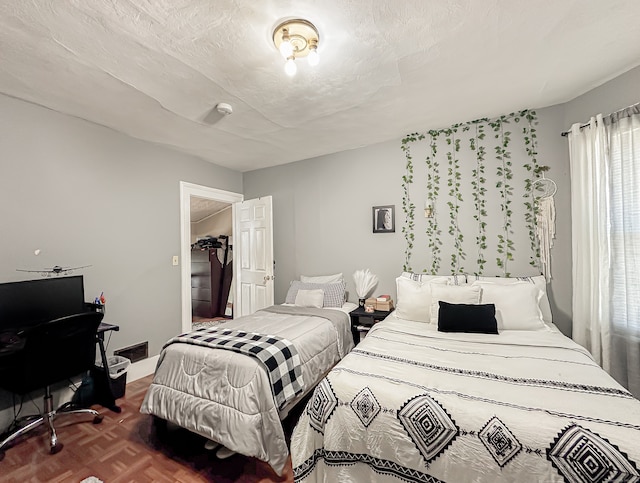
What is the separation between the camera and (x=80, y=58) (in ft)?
5.91

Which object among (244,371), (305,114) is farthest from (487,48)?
(244,371)

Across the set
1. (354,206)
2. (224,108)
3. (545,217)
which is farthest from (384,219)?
(224,108)

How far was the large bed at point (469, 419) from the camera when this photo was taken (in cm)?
105

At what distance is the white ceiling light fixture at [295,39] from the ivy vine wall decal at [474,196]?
1.95 m

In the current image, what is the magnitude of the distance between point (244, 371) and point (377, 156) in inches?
111

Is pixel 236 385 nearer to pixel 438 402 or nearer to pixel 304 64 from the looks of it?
pixel 438 402

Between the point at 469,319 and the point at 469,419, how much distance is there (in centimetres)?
112

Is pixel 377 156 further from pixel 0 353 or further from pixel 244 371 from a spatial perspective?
pixel 0 353

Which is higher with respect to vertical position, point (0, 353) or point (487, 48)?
point (487, 48)

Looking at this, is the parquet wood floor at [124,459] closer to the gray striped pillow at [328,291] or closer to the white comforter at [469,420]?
the white comforter at [469,420]

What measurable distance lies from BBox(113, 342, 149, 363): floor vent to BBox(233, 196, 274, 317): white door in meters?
1.34

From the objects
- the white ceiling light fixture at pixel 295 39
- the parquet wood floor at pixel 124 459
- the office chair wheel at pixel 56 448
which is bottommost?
the parquet wood floor at pixel 124 459

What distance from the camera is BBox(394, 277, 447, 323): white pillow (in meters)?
2.54

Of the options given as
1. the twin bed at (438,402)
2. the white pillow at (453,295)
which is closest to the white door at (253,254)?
the twin bed at (438,402)
